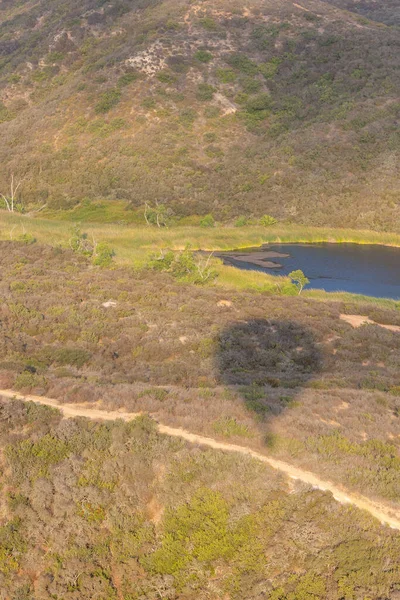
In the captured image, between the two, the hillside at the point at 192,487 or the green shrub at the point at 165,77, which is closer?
the hillside at the point at 192,487

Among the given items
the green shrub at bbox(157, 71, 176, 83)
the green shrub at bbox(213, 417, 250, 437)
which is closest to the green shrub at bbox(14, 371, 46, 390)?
the green shrub at bbox(213, 417, 250, 437)

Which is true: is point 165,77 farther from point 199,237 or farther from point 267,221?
point 199,237

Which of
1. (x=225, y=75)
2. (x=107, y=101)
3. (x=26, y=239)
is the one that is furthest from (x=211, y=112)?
(x=26, y=239)

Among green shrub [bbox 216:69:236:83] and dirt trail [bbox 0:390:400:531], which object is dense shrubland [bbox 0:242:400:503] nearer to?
dirt trail [bbox 0:390:400:531]

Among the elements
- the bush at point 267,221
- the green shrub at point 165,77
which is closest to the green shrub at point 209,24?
the green shrub at point 165,77

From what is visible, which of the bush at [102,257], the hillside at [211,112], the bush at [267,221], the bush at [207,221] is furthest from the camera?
the hillside at [211,112]

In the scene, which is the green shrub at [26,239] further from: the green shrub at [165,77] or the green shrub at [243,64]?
the green shrub at [243,64]
